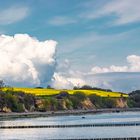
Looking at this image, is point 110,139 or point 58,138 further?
point 58,138

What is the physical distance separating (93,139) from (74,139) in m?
3.45

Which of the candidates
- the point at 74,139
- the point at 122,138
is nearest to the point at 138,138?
the point at 122,138

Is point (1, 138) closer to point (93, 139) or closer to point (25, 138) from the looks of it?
point (25, 138)

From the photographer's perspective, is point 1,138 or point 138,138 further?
point 1,138

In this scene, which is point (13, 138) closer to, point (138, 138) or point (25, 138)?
point (25, 138)

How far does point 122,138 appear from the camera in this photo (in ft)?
311

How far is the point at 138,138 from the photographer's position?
93.1 meters

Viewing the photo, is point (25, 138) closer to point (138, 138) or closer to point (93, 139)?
point (93, 139)

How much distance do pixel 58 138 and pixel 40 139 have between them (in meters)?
3.91

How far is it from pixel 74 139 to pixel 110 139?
6.65 metres

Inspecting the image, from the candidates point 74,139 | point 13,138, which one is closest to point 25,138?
point 13,138

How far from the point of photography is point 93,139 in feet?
310

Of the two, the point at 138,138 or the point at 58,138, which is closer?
the point at 138,138

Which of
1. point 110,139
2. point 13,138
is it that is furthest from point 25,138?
point 110,139
